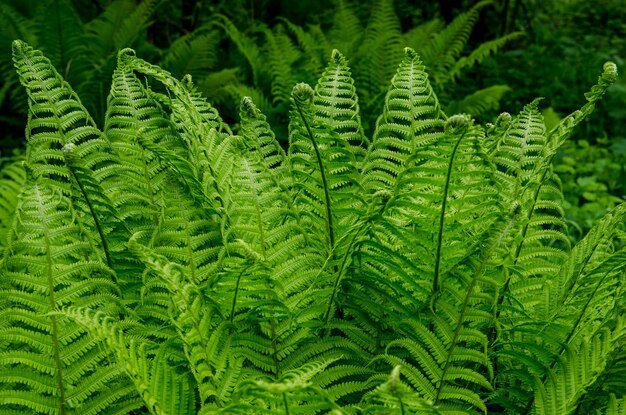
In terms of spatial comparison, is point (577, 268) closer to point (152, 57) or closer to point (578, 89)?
point (152, 57)

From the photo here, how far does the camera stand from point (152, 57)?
4211 millimetres

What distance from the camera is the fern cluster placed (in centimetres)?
114

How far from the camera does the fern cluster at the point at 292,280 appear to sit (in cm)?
114

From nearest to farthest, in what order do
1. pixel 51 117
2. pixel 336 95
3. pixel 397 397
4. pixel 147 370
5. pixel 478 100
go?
1. pixel 397 397
2. pixel 147 370
3. pixel 51 117
4. pixel 336 95
5. pixel 478 100

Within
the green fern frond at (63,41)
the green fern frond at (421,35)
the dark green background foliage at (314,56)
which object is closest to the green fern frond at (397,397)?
the dark green background foliage at (314,56)

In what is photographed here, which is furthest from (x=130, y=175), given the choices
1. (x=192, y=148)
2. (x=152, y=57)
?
(x=152, y=57)

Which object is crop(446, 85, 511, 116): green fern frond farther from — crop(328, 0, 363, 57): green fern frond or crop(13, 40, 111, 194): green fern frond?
crop(13, 40, 111, 194): green fern frond

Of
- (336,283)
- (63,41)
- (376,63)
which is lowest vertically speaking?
(336,283)

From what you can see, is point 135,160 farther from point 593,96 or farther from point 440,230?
point 593,96

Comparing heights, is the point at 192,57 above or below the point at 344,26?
below

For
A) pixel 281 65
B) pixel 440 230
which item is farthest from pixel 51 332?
pixel 281 65

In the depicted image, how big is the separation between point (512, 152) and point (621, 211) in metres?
0.34

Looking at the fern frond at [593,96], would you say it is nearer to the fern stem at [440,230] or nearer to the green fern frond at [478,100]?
the fern stem at [440,230]

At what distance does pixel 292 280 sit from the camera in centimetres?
130
